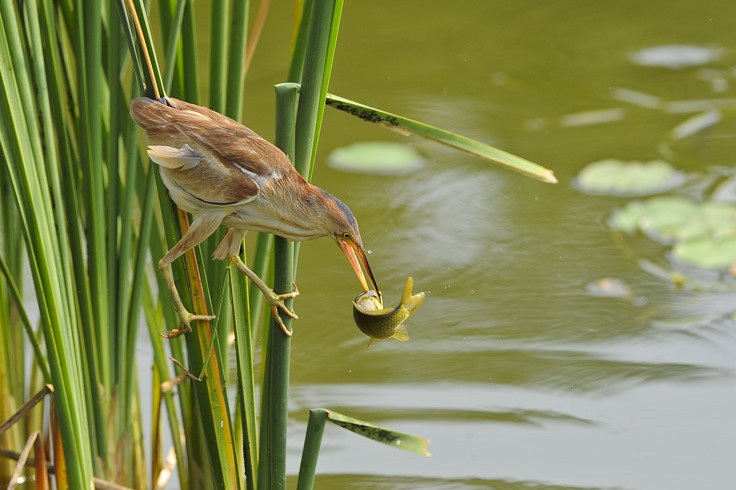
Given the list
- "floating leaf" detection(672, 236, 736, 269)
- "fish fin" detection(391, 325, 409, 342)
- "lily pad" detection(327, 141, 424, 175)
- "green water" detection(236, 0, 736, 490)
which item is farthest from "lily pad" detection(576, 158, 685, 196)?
"fish fin" detection(391, 325, 409, 342)

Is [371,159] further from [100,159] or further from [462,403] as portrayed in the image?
[100,159]

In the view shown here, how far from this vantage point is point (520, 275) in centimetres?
244

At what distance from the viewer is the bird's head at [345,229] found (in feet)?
3.14

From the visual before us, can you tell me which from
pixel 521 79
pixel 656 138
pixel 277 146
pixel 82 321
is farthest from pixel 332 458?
pixel 521 79

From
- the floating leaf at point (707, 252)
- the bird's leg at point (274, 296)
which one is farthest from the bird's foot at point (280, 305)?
the floating leaf at point (707, 252)

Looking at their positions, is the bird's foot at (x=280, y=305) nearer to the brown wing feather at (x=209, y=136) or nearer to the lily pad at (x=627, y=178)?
the brown wing feather at (x=209, y=136)

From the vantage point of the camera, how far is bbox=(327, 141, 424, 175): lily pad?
2.88 metres

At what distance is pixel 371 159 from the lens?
2.91 metres

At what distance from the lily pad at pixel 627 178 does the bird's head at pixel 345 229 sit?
74.8 inches

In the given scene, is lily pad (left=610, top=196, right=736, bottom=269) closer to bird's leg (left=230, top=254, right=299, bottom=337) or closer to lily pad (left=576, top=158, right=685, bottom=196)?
lily pad (left=576, top=158, right=685, bottom=196)

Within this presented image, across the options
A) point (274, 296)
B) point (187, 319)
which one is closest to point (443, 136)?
point (274, 296)

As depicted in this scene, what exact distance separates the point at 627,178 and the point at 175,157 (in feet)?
6.72

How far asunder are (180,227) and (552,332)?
142 cm

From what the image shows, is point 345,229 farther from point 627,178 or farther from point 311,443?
point 627,178
